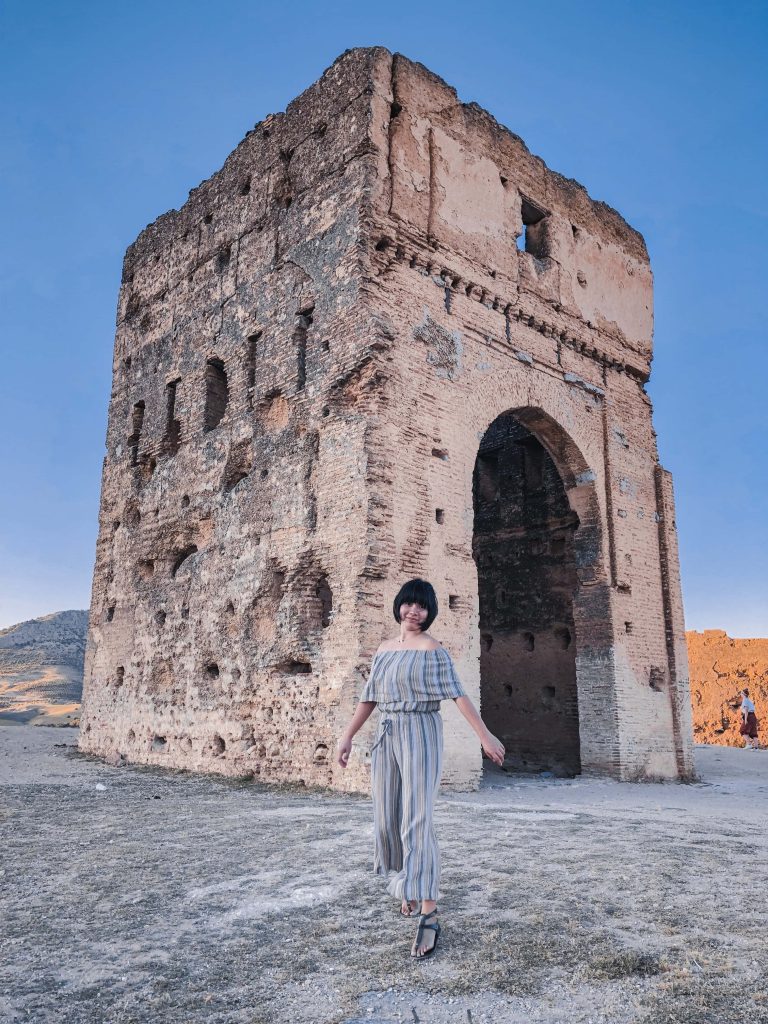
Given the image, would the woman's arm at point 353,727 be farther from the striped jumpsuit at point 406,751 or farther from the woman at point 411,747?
the striped jumpsuit at point 406,751

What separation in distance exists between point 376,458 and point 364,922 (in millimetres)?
5872

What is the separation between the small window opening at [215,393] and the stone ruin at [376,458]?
0.04m

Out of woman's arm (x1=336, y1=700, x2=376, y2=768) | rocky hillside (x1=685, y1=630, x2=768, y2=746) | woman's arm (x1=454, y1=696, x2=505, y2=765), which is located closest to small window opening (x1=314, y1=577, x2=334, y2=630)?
woman's arm (x1=336, y1=700, x2=376, y2=768)

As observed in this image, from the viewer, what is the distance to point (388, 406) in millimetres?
8852

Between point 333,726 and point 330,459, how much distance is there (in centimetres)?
302

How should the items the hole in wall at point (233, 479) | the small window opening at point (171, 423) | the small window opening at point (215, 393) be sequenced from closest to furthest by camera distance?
the hole in wall at point (233, 479)
the small window opening at point (215, 393)
the small window opening at point (171, 423)

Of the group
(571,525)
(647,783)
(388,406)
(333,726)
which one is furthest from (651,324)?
(333,726)

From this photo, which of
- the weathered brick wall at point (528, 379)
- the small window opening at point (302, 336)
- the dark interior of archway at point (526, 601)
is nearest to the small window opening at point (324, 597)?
the weathered brick wall at point (528, 379)

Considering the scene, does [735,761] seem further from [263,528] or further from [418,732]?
[418,732]

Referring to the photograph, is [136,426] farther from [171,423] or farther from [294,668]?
[294,668]

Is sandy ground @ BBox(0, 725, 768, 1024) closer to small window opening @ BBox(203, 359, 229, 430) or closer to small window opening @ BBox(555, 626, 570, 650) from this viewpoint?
small window opening @ BBox(555, 626, 570, 650)

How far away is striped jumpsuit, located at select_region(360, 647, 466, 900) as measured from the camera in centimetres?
318

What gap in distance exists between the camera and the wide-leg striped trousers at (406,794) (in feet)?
10.2

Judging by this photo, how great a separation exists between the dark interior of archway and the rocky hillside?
13.3 metres
